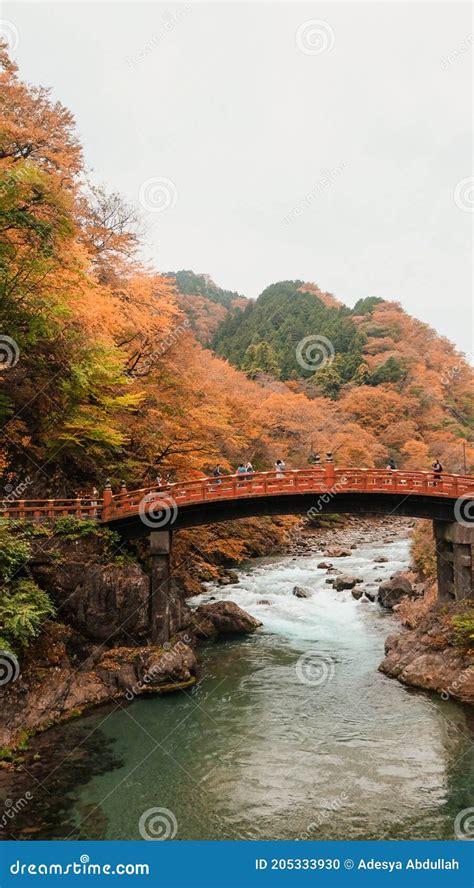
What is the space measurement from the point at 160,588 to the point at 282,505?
5.84 metres

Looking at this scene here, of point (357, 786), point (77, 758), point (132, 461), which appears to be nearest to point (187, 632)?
point (132, 461)

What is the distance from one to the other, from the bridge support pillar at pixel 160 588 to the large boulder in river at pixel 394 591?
1204 cm

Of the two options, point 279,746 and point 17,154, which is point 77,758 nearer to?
point 279,746

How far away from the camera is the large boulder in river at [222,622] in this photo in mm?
24000

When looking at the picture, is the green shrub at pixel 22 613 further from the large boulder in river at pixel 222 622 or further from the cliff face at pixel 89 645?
the large boulder in river at pixel 222 622

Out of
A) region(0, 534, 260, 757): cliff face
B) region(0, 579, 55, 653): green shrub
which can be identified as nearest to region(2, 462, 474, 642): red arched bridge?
region(0, 534, 260, 757): cliff face

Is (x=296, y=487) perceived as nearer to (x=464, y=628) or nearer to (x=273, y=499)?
(x=273, y=499)

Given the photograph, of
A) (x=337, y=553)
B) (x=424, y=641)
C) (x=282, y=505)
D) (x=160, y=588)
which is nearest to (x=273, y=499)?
(x=282, y=505)

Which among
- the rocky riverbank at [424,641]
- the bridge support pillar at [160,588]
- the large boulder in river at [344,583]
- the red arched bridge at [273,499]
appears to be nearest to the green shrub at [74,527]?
the red arched bridge at [273,499]

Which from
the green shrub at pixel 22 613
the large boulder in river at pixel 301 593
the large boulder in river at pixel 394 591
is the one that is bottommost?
the green shrub at pixel 22 613

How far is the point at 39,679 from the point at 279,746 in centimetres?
690

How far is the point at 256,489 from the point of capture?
2211 cm

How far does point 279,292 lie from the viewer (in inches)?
4803

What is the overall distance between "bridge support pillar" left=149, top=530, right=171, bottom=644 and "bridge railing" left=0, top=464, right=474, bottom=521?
145 cm
